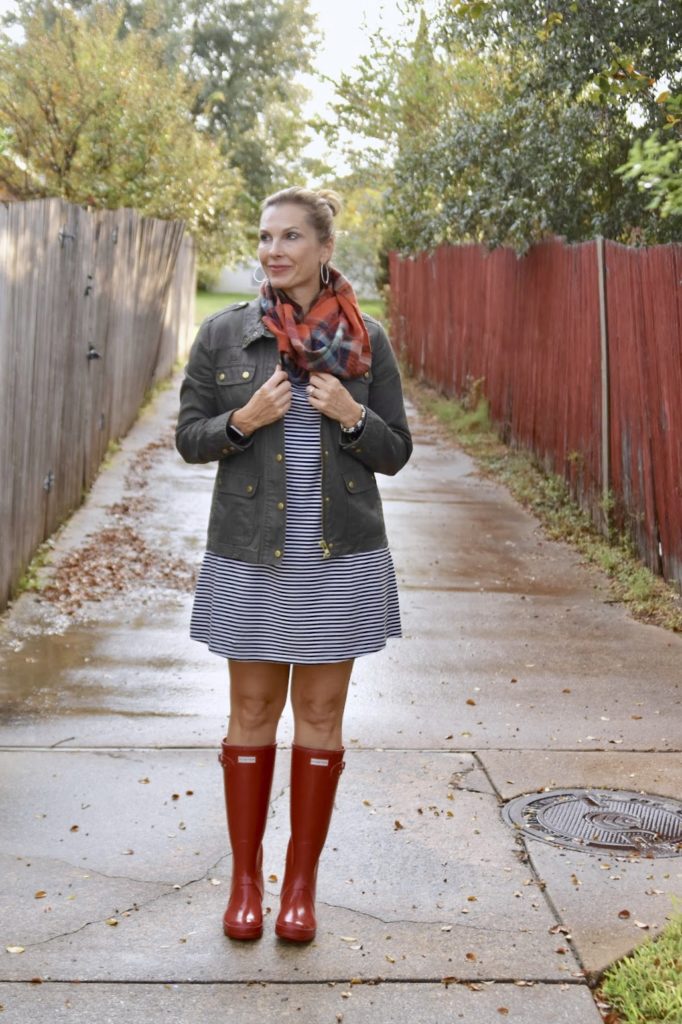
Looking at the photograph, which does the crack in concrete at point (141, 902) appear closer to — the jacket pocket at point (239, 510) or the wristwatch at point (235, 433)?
the jacket pocket at point (239, 510)

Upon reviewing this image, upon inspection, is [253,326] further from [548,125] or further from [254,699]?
[548,125]

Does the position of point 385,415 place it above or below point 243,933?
above

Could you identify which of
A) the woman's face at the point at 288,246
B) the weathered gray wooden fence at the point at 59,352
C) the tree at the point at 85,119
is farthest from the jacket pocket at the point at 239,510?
the tree at the point at 85,119

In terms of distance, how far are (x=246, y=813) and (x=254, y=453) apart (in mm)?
909

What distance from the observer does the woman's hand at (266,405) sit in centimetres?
346

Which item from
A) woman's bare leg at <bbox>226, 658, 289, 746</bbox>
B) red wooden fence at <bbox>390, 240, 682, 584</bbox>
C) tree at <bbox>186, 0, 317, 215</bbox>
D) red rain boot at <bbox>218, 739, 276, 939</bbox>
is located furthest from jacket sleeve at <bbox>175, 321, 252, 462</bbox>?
tree at <bbox>186, 0, 317, 215</bbox>

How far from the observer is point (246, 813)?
361 cm

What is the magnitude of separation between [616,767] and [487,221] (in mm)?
7689

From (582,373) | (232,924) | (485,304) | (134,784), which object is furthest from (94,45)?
(232,924)

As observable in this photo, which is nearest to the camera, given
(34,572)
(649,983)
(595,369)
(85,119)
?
(649,983)

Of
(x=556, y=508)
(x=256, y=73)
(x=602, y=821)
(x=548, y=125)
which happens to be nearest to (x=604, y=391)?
(x=556, y=508)

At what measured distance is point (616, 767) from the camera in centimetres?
491

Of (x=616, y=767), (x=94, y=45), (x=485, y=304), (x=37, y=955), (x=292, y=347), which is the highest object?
(x=94, y=45)

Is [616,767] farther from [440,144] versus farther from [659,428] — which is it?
[440,144]
